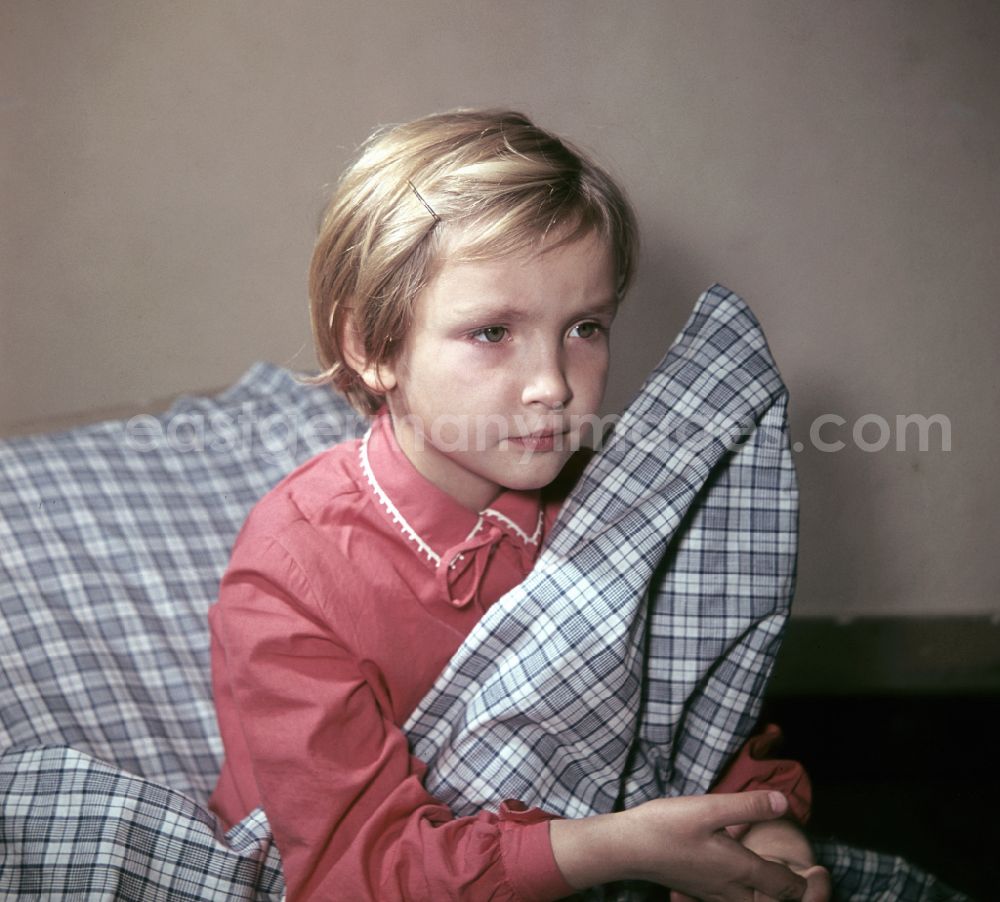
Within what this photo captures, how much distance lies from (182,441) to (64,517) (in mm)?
138

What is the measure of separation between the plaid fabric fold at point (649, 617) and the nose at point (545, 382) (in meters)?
0.10

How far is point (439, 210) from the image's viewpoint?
66cm

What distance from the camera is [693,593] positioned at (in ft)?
2.35

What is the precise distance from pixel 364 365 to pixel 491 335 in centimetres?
12

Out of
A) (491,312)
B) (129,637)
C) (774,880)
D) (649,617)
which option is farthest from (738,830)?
(129,637)

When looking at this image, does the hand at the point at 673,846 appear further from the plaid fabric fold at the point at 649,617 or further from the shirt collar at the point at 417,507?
the shirt collar at the point at 417,507

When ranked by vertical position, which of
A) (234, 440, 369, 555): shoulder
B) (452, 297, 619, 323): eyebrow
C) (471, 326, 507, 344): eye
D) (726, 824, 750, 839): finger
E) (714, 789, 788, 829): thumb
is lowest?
(726, 824, 750, 839): finger

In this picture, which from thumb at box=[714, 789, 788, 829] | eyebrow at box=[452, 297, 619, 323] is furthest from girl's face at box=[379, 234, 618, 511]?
thumb at box=[714, 789, 788, 829]

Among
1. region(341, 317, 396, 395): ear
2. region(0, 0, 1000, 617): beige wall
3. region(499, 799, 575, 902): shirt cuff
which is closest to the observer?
region(499, 799, 575, 902): shirt cuff

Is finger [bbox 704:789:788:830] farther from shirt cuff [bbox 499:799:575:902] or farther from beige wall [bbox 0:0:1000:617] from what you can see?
beige wall [bbox 0:0:1000:617]

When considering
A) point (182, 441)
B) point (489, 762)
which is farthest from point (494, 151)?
point (182, 441)

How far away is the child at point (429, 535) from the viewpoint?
0.64 metres

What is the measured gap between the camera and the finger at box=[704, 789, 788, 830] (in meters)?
0.65

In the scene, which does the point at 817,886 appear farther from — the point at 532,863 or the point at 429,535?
the point at 429,535
